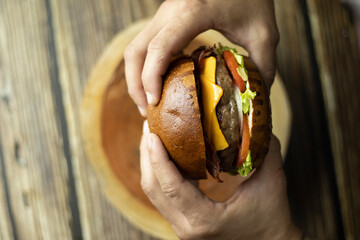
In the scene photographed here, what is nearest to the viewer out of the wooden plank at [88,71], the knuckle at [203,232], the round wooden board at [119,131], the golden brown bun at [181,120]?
the golden brown bun at [181,120]

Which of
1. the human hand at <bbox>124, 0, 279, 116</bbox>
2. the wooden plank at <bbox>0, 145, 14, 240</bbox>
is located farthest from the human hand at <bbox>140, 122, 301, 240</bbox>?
the wooden plank at <bbox>0, 145, 14, 240</bbox>

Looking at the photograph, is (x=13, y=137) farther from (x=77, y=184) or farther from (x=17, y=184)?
(x=77, y=184)

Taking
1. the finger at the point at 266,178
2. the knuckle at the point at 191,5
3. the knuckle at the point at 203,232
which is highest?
the knuckle at the point at 191,5

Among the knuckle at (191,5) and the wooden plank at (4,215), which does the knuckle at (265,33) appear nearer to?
the knuckle at (191,5)

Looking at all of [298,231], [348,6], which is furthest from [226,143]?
[348,6]

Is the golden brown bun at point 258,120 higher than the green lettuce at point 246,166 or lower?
higher

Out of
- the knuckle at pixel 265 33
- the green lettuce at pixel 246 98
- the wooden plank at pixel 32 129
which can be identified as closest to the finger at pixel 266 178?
the green lettuce at pixel 246 98

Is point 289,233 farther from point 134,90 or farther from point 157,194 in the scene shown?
point 134,90

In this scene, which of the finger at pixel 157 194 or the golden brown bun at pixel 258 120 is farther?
the finger at pixel 157 194

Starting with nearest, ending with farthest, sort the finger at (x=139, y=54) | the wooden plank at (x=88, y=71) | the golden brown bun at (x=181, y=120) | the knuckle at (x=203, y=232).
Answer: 1. the golden brown bun at (x=181, y=120)
2. the knuckle at (x=203, y=232)
3. the finger at (x=139, y=54)
4. the wooden plank at (x=88, y=71)
